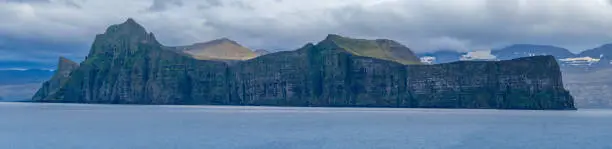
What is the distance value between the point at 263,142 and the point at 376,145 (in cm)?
1378

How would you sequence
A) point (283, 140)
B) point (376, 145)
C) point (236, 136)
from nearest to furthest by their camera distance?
point (376, 145)
point (283, 140)
point (236, 136)

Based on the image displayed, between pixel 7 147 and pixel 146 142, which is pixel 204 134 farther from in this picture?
→ pixel 7 147


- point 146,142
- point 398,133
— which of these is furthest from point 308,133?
point 146,142

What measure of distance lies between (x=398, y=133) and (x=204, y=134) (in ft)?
97.0

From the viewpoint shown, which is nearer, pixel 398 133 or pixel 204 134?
pixel 204 134

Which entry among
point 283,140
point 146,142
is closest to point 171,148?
point 146,142

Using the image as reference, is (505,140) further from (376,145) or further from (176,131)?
(176,131)

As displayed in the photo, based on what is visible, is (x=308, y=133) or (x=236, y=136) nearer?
(x=236, y=136)

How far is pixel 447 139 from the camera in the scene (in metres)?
107

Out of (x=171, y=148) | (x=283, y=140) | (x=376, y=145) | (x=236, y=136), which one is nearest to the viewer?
(x=171, y=148)

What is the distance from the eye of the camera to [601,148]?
95500 mm

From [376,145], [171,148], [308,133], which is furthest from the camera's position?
[308,133]

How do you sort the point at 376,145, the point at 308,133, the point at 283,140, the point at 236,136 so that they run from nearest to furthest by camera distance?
the point at 376,145, the point at 283,140, the point at 236,136, the point at 308,133

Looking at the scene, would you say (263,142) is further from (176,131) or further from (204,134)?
(176,131)
